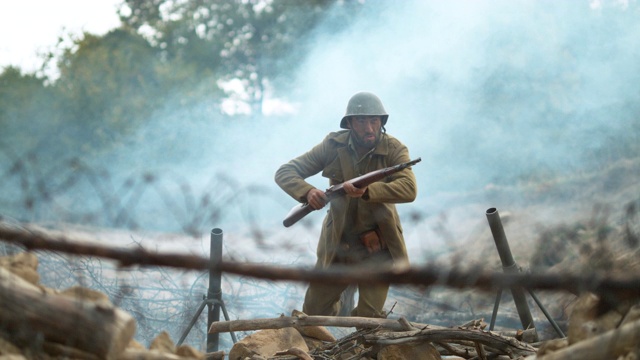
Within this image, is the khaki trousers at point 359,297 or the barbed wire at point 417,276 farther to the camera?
the khaki trousers at point 359,297

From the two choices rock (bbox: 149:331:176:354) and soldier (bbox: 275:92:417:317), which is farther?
soldier (bbox: 275:92:417:317)

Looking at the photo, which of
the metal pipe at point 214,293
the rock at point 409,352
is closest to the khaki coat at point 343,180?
the metal pipe at point 214,293

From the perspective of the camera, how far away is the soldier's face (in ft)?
20.1

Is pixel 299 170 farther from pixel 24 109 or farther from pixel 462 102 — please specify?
pixel 24 109

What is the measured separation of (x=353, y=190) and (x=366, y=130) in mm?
728

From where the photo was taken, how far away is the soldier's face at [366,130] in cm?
614

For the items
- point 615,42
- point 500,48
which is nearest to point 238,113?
point 500,48

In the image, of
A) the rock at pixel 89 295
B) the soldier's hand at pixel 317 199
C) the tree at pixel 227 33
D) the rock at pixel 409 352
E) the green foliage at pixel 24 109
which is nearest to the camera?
the rock at pixel 89 295

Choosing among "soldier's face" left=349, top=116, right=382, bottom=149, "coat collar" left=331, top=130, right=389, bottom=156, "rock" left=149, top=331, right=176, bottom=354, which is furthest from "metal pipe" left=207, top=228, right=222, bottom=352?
"rock" left=149, top=331, right=176, bottom=354

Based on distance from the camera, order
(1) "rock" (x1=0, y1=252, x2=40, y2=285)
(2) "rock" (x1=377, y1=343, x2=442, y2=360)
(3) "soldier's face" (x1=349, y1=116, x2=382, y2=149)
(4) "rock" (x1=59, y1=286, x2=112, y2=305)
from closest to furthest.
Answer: (4) "rock" (x1=59, y1=286, x2=112, y2=305), (1) "rock" (x1=0, y1=252, x2=40, y2=285), (2) "rock" (x1=377, y1=343, x2=442, y2=360), (3) "soldier's face" (x1=349, y1=116, x2=382, y2=149)

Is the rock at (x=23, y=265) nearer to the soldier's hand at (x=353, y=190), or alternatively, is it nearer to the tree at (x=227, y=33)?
the soldier's hand at (x=353, y=190)

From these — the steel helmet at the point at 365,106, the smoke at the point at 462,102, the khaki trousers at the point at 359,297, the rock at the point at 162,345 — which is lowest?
the rock at the point at 162,345

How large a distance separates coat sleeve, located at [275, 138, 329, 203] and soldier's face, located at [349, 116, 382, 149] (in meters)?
0.29

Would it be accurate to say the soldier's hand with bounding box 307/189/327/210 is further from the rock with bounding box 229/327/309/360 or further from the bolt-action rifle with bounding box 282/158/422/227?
the rock with bounding box 229/327/309/360
